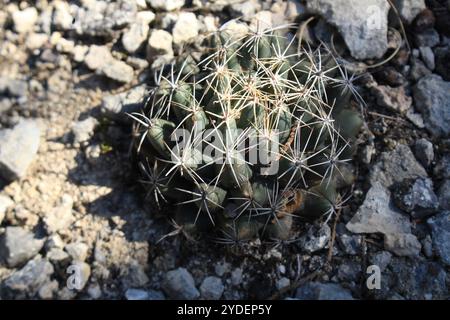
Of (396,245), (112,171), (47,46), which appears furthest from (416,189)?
(47,46)

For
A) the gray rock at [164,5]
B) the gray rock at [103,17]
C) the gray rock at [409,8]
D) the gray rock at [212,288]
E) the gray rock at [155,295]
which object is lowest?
the gray rock at [155,295]

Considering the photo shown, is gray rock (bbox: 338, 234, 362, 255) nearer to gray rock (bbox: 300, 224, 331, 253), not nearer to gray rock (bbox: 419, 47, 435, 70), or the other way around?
gray rock (bbox: 300, 224, 331, 253)

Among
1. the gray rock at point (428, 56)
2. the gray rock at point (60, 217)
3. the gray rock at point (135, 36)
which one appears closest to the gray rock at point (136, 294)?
the gray rock at point (60, 217)

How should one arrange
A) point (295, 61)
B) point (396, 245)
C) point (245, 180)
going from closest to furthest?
point (245, 180), point (396, 245), point (295, 61)

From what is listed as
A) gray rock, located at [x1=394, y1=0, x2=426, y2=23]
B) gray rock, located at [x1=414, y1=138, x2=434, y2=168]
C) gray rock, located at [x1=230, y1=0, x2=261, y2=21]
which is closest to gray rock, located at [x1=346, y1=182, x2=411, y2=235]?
gray rock, located at [x1=414, y1=138, x2=434, y2=168]

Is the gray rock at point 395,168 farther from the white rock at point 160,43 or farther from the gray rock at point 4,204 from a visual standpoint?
the gray rock at point 4,204

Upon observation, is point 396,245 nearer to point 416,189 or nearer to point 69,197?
point 416,189

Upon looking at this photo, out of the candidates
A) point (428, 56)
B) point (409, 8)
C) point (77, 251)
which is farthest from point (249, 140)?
point (409, 8)
